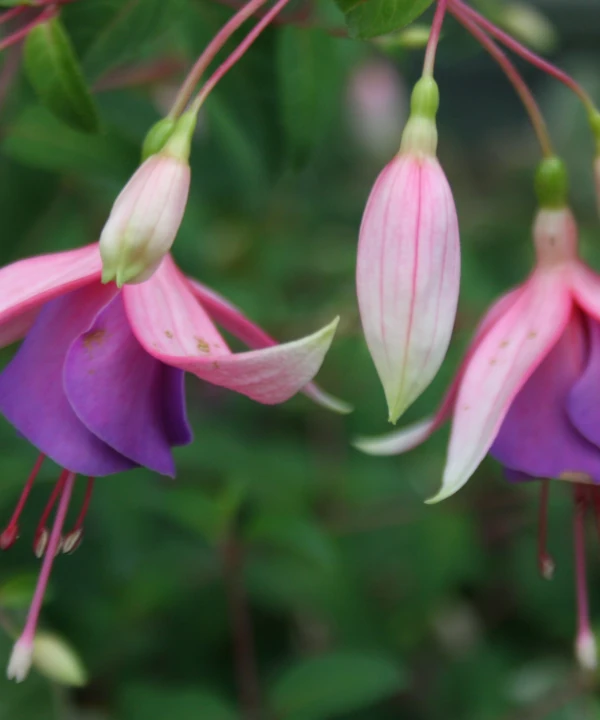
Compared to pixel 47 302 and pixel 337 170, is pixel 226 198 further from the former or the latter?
pixel 47 302

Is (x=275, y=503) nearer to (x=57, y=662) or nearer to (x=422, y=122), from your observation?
(x=57, y=662)

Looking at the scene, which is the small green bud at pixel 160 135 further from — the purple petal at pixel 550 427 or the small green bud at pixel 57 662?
the small green bud at pixel 57 662

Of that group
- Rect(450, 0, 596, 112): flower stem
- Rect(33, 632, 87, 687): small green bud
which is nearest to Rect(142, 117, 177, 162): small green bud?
Rect(450, 0, 596, 112): flower stem

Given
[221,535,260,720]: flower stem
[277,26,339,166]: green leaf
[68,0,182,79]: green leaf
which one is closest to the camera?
[68,0,182,79]: green leaf

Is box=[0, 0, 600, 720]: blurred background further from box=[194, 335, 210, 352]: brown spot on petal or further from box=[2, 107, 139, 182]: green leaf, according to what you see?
box=[194, 335, 210, 352]: brown spot on petal

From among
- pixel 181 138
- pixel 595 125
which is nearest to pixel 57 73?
pixel 181 138

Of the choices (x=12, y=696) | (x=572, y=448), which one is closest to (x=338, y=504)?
(x=12, y=696)
